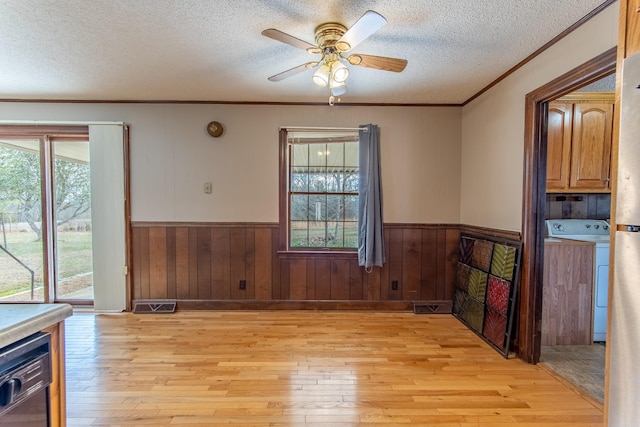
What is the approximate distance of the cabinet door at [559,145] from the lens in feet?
9.44

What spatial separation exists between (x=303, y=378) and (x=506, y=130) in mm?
2678

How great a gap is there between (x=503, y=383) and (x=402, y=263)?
5.20 ft

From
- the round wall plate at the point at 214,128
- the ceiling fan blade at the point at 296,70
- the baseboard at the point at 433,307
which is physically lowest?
the baseboard at the point at 433,307

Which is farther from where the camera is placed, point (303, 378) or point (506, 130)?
point (506, 130)

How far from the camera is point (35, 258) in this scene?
354 cm

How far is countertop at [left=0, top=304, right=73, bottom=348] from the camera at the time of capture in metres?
0.77

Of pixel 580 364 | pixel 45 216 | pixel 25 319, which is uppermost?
pixel 45 216

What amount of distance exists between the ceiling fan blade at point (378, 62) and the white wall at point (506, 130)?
108 cm

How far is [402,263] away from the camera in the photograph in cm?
357

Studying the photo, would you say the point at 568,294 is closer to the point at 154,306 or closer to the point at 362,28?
the point at 362,28

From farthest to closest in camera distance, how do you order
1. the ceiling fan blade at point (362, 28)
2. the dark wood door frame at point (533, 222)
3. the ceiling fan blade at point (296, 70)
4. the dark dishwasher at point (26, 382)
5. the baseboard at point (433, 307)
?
the baseboard at point (433, 307)
the dark wood door frame at point (533, 222)
the ceiling fan blade at point (296, 70)
the ceiling fan blade at point (362, 28)
the dark dishwasher at point (26, 382)

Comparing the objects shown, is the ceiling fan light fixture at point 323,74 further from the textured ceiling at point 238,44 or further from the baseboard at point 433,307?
the baseboard at point 433,307

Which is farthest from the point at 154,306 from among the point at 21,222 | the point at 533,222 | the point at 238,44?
the point at 533,222

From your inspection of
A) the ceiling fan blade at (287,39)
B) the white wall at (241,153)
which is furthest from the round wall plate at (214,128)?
the ceiling fan blade at (287,39)
